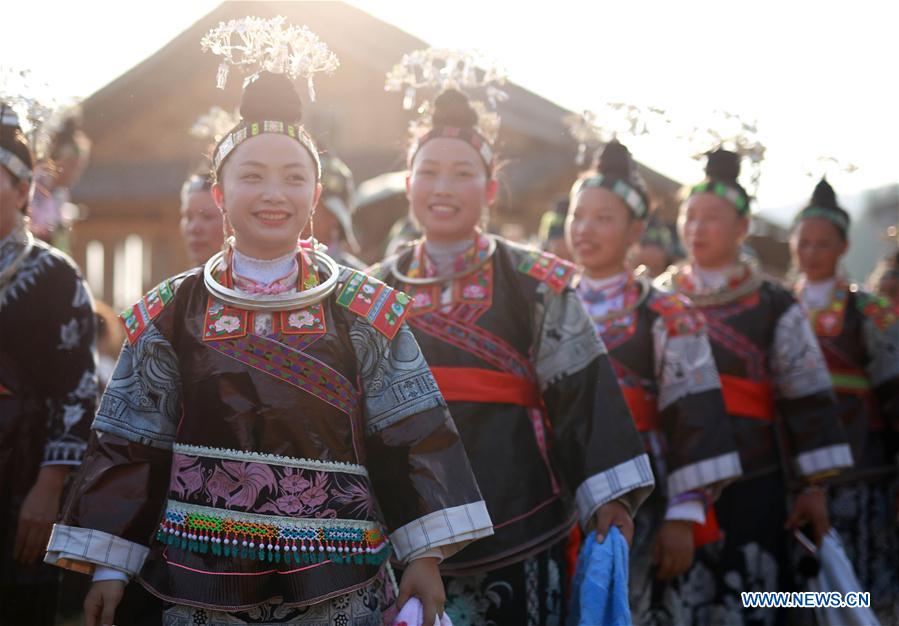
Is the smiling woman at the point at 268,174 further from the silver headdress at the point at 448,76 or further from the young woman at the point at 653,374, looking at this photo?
the young woman at the point at 653,374

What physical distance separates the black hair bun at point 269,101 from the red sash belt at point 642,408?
2117 millimetres

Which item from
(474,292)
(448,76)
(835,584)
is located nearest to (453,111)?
(448,76)

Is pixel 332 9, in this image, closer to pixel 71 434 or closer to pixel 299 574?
pixel 71 434

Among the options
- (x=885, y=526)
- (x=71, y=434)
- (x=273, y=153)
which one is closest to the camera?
(x=273, y=153)

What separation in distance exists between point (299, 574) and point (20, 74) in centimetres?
259

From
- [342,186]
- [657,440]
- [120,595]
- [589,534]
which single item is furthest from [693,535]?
[342,186]

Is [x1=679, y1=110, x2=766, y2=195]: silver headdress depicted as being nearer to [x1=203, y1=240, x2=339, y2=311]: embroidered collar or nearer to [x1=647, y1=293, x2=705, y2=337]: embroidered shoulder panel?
[x1=647, y1=293, x2=705, y2=337]: embroidered shoulder panel

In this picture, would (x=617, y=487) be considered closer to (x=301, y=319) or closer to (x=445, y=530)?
(x=445, y=530)

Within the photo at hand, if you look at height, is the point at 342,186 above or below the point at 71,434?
above

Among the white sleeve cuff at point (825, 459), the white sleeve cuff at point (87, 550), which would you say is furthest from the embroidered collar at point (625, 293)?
the white sleeve cuff at point (87, 550)

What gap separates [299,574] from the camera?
A: 9.95ft

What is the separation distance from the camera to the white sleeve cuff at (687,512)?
4641 mm

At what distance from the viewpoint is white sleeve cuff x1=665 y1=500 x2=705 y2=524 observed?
183 inches

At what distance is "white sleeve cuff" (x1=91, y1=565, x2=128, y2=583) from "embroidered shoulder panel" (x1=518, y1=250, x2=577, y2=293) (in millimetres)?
1848
